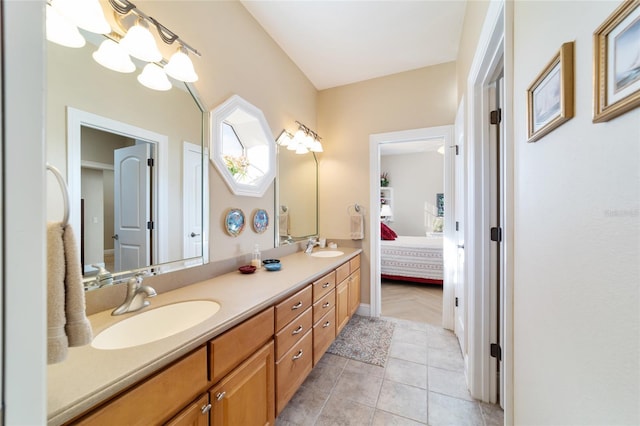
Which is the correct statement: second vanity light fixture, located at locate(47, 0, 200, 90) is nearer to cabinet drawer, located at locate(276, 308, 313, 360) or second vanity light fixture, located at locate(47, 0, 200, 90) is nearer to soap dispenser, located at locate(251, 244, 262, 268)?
soap dispenser, located at locate(251, 244, 262, 268)

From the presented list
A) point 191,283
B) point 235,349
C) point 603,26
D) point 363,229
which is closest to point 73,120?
point 191,283

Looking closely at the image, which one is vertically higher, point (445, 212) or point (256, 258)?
point (445, 212)

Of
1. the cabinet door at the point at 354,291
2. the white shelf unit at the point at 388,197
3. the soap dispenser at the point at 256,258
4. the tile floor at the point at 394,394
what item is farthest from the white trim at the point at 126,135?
the white shelf unit at the point at 388,197

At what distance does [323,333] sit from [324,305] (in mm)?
213

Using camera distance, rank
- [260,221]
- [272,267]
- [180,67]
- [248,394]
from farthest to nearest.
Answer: [260,221] < [272,267] < [180,67] < [248,394]

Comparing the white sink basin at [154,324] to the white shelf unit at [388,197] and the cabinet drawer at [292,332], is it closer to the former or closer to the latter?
the cabinet drawer at [292,332]

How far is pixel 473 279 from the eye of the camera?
5.16 ft

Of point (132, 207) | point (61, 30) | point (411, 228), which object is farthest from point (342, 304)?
point (411, 228)

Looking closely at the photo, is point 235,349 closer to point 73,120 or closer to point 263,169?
point 73,120

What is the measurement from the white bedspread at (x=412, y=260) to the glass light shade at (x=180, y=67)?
3496 mm

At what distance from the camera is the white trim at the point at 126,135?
1.00 meters

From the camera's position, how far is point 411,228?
6.48 metres

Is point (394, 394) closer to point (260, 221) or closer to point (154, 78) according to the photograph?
point (260, 221)

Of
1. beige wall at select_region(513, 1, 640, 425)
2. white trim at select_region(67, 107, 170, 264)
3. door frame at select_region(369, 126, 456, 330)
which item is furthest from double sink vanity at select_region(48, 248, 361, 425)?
door frame at select_region(369, 126, 456, 330)
